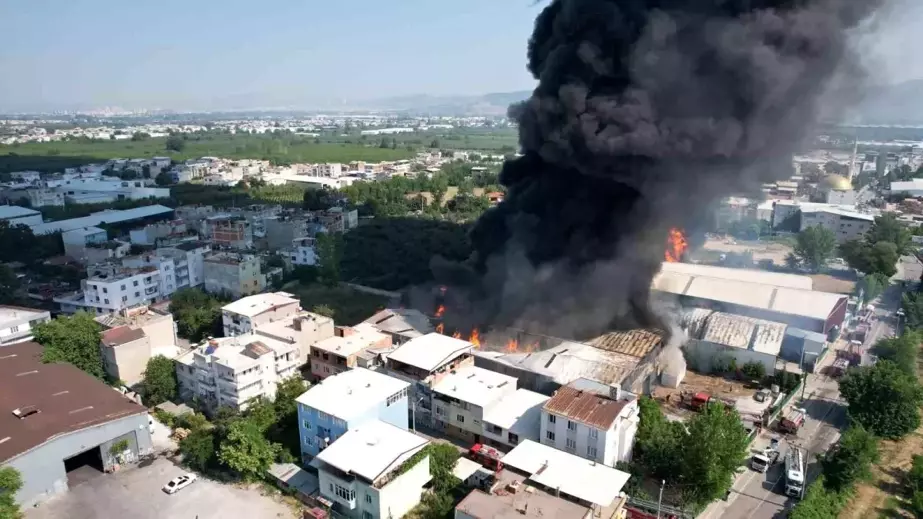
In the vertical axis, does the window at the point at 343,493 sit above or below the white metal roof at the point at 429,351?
below

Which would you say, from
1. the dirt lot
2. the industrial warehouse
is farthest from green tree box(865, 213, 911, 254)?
the industrial warehouse

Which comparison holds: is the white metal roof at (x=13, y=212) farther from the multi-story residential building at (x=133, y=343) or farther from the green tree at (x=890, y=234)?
the green tree at (x=890, y=234)

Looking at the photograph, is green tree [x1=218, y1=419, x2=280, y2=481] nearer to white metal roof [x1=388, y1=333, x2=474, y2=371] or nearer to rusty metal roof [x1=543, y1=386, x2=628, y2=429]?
white metal roof [x1=388, y1=333, x2=474, y2=371]

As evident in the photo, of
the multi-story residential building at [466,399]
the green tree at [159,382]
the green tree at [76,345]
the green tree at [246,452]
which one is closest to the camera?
the green tree at [246,452]

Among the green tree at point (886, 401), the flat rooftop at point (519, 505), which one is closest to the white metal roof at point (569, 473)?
the flat rooftop at point (519, 505)

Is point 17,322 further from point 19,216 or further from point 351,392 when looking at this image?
point 19,216

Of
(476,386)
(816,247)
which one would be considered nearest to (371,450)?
(476,386)

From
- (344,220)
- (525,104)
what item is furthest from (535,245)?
(344,220)
